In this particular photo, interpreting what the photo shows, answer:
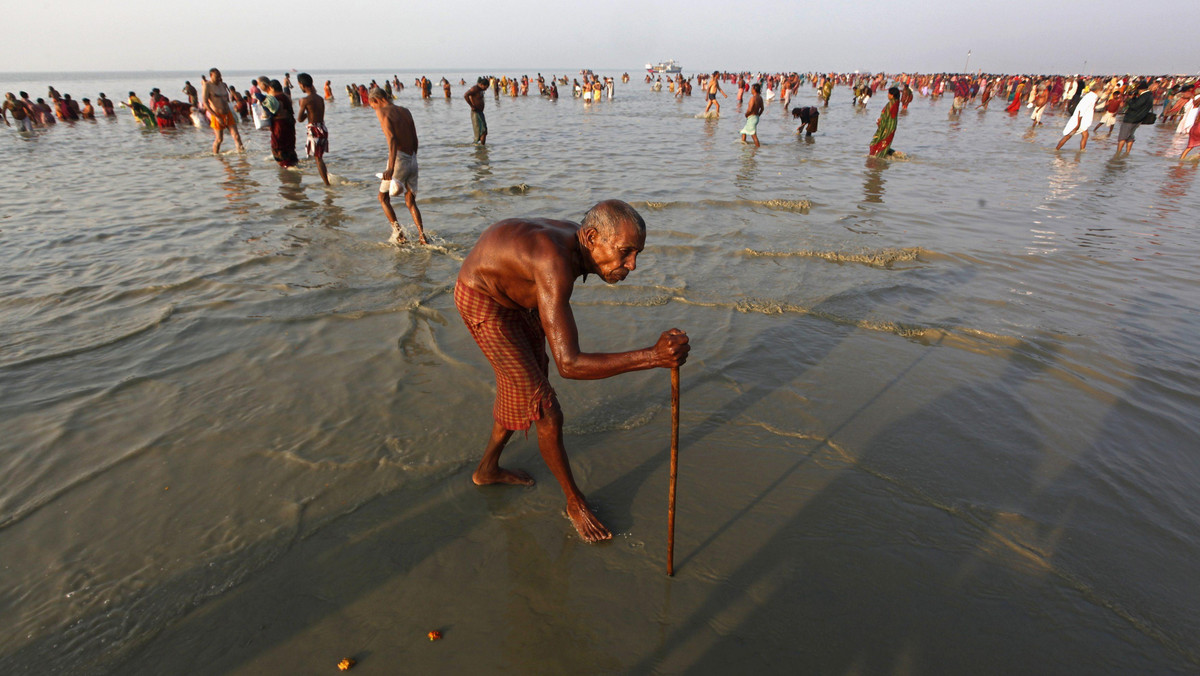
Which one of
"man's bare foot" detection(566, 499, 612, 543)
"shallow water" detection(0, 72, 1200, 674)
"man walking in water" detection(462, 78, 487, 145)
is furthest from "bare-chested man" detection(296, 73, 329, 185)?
"man's bare foot" detection(566, 499, 612, 543)

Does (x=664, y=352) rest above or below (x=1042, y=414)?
above

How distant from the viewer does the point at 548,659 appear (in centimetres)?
214

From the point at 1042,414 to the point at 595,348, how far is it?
130 inches

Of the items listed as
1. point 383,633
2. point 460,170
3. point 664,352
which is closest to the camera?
point 664,352

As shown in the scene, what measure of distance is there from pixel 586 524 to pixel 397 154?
595 cm

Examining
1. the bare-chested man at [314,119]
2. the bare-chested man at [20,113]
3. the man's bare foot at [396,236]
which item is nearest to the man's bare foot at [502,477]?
the man's bare foot at [396,236]

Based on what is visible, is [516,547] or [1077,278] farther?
[1077,278]

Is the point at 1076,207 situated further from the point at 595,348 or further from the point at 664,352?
the point at 664,352

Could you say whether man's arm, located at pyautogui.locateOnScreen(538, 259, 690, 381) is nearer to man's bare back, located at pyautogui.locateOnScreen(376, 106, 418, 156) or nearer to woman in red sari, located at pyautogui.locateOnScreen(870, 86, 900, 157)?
man's bare back, located at pyautogui.locateOnScreen(376, 106, 418, 156)

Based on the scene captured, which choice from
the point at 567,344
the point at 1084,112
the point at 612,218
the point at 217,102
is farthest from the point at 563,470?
the point at 1084,112

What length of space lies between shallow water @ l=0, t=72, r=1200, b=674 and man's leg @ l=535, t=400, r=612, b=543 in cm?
12

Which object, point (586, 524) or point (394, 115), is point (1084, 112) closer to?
point (394, 115)

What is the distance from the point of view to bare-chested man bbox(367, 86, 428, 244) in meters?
6.79

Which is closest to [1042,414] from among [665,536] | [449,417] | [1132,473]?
[1132,473]
